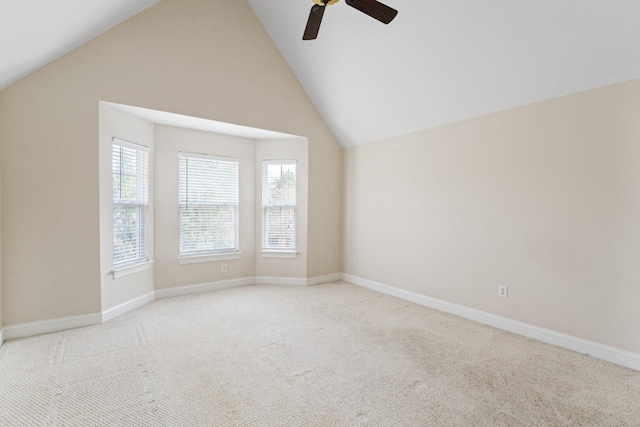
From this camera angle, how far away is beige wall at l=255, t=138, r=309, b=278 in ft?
Result: 16.6

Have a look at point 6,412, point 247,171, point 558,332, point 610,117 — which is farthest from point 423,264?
point 6,412

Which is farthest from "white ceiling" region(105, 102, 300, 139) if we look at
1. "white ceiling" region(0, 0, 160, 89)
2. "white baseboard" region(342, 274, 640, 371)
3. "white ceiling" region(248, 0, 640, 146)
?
"white baseboard" region(342, 274, 640, 371)

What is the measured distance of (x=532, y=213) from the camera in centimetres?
311

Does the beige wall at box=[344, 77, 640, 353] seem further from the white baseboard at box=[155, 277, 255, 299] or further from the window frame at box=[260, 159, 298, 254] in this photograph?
the white baseboard at box=[155, 277, 255, 299]

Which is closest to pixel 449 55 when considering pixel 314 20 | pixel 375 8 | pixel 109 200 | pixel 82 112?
pixel 375 8

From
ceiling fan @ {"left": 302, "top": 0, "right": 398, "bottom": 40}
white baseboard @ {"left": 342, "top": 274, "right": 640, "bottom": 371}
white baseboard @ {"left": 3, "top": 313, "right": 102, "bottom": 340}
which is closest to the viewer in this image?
ceiling fan @ {"left": 302, "top": 0, "right": 398, "bottom": 40}

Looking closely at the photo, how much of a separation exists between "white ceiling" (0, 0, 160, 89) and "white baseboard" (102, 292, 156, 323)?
8.10 ft

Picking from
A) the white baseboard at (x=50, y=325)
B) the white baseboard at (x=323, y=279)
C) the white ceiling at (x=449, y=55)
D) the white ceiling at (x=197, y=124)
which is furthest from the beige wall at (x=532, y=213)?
the white baseboard at (x=50, y=325)

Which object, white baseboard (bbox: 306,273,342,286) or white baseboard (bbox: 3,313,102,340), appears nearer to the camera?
white baseboard (bbox: 3,313,102,340)

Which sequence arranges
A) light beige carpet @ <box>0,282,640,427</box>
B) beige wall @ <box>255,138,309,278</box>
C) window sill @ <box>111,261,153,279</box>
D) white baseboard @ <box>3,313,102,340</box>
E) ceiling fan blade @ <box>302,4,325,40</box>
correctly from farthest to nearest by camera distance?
1. beige wall @ <box>255,138,309,278</box>
2. window sill @ <box>111,261,153,279</box>
3. white baseboard @ <box>3,313,102,340</box>
4. ceiling fan blade @ <box>302,4,325,40</box>
5. light beige carpet @ <box>0,282,640,427</box>

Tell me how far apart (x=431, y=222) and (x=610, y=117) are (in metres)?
2.00

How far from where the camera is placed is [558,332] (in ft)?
9.56

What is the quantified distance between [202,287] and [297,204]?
1.98 meters

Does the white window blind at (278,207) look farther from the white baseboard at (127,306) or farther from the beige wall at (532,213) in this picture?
the white baseboard at (127,306)
